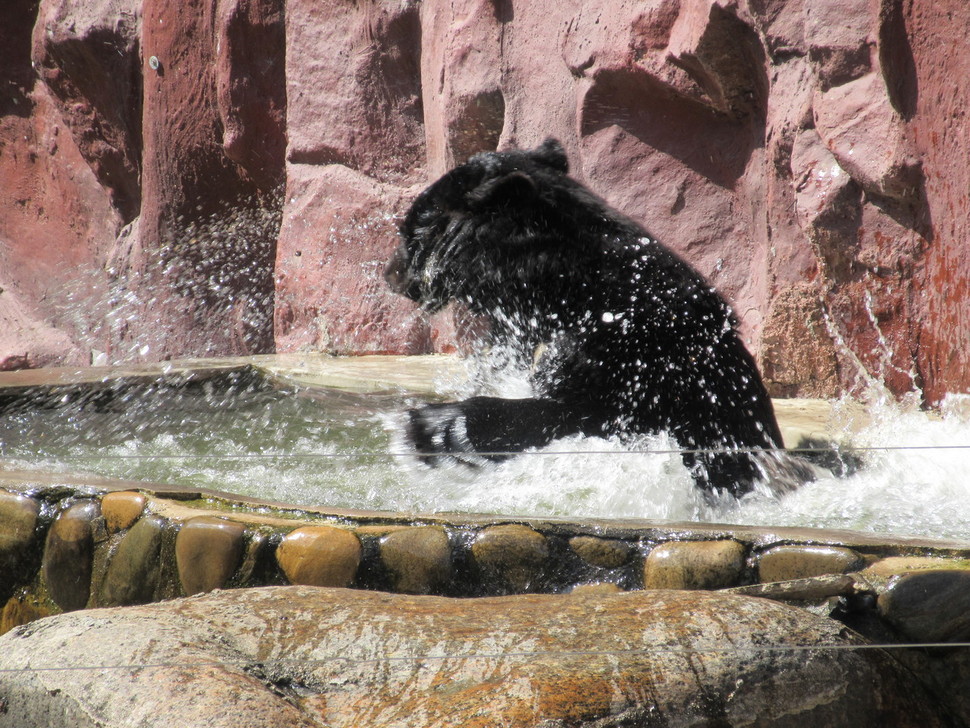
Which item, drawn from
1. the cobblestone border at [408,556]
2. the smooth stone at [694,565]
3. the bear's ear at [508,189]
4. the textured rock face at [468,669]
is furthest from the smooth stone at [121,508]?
the bear's ear at [508,189]

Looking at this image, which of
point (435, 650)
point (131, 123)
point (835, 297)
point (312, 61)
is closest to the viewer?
point (435, 650)

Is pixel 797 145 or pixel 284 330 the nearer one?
pixel 797 145

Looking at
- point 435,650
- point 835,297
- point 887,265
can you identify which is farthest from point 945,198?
point 435,650

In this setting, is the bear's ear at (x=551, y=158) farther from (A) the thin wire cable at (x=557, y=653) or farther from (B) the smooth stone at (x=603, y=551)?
(A) the thin wire cable at (x=557, y=653)

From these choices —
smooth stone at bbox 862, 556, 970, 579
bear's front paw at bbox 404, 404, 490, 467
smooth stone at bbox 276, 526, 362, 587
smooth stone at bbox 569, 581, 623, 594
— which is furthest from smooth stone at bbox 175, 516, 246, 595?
smooth stone at bbox 862, 556, 970, 579

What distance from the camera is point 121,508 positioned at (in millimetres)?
2082

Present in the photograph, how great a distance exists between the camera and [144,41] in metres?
7.32

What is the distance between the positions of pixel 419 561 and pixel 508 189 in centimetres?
173

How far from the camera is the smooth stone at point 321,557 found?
72.8 inches

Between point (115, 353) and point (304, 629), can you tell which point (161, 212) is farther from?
point (304, 629)

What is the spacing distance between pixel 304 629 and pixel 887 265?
3.05m

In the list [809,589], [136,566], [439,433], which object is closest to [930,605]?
[809,589]

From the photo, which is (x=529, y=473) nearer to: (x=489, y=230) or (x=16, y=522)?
(x=489, y=230)

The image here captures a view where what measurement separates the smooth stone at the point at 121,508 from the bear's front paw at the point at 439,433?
3.21 ft
